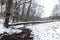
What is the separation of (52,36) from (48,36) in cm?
35

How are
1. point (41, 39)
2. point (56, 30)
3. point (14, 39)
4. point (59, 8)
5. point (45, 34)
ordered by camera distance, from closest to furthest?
point (14, 39) → point (41, 39) → point (45, 34) → point (56, 30) → point (59, 8)

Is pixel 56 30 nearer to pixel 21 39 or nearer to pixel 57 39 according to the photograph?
pixel 57 39

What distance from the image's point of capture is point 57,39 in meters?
13.2

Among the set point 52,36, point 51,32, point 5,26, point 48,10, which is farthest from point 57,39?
point 48,10

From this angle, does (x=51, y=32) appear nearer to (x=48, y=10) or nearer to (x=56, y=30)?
(x=56, y=30)

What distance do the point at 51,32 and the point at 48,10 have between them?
4823 cm

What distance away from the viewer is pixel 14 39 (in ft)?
39.9

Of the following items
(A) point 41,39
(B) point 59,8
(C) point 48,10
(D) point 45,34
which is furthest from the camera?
(C) point 48,10

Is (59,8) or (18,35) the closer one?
(18,35)

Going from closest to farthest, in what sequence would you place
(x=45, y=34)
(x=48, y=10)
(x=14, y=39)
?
(x=14, y=39)
(x=45, y=34)
(x=48, y=10)

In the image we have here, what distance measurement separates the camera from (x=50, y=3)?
2616 inches

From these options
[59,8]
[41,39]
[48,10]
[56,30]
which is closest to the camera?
[41,39]

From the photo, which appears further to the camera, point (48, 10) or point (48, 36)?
point (48, 10)

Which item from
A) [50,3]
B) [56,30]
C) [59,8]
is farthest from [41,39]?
[50,3]
